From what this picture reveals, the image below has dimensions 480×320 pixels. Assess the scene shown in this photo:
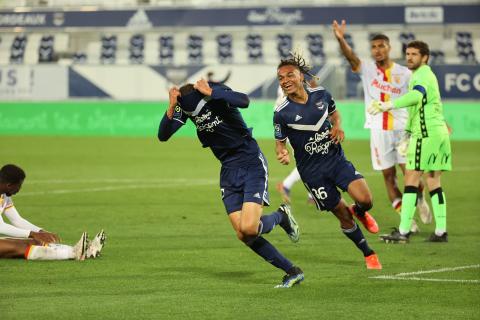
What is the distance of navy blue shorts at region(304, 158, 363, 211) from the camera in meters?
9.64

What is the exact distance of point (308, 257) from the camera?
10523 mm

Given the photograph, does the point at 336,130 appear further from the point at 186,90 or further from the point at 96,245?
the point at 96,245

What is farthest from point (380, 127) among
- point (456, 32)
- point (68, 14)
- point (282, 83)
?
point (68, 14)

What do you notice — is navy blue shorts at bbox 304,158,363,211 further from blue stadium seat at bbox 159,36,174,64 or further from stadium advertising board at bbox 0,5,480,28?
blue stadium seat at bbox 159,36,174,64

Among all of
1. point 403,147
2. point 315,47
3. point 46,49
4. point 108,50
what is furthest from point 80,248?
point 46,49

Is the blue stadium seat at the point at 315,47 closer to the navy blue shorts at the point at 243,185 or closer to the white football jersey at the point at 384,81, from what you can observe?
the white football jersey at the point at 384,81

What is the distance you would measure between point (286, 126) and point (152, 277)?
1.88 metres

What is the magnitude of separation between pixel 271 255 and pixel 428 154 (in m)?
3.39

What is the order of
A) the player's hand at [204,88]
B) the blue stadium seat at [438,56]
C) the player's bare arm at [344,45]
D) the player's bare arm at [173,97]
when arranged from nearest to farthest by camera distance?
the player's hand at [204,88]
the player's bare arm at [173,97]
the player's bare arm at [344,45]
the blue stadium seat at [438,56]

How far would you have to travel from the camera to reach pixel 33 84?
35.5m

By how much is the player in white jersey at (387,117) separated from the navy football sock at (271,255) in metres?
4.08

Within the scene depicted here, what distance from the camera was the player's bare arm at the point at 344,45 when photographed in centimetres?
1119

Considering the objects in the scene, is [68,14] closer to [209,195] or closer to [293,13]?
[293,13]

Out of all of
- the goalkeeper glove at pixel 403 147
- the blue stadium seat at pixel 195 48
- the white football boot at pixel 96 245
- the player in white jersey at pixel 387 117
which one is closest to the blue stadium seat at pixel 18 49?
the blue stadium seat at pixel 195 48
